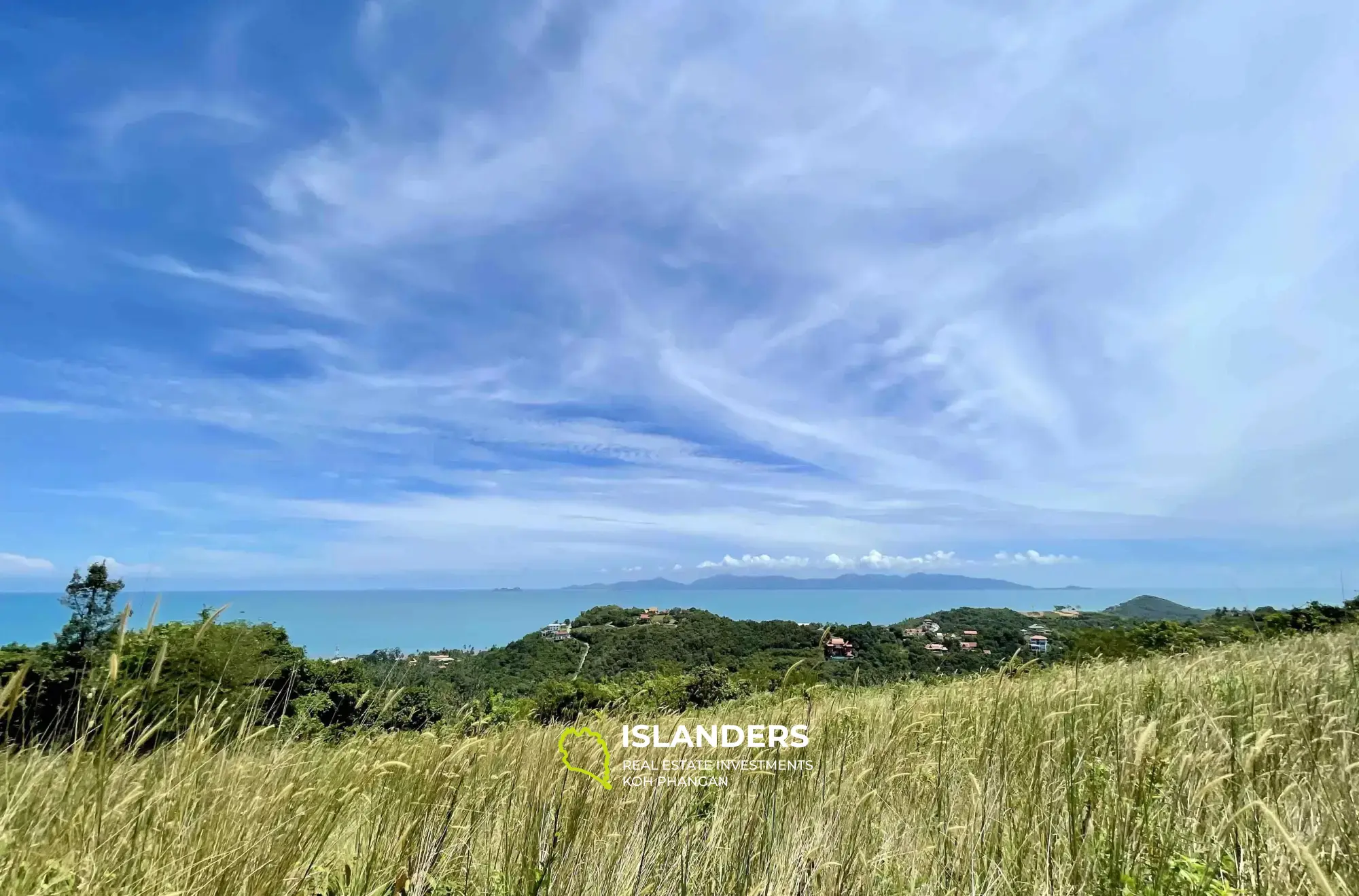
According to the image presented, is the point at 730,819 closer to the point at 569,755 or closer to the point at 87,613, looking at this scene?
the point at 569,755

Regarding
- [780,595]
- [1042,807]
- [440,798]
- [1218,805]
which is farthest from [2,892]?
[780,595]

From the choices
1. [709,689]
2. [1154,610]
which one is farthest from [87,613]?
[1154,610]

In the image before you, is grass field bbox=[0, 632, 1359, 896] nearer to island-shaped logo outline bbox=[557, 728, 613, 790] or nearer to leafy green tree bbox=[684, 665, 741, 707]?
island-shaped logo outline bbox=[557, 728, 613, 790]

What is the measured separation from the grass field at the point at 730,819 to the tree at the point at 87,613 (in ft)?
25.8

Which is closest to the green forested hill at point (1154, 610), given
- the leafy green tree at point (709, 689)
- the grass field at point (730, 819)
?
the leafy green tree at point (709, 689)

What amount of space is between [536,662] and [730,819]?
51.9 feet

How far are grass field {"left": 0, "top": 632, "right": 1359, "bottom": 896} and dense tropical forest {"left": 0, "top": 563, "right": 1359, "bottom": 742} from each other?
1.18 ft

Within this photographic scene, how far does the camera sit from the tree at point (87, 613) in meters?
8.77

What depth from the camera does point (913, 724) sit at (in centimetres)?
325

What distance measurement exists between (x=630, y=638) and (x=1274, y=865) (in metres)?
19.1

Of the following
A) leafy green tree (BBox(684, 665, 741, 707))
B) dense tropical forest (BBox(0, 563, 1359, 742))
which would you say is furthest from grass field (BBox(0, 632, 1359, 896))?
leafy green tree (BBox(684, 665, 741, 707))

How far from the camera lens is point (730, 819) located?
2.40 meters

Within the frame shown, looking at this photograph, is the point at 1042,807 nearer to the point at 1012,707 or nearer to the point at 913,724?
the point at 913,724

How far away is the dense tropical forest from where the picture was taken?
3844 mm
